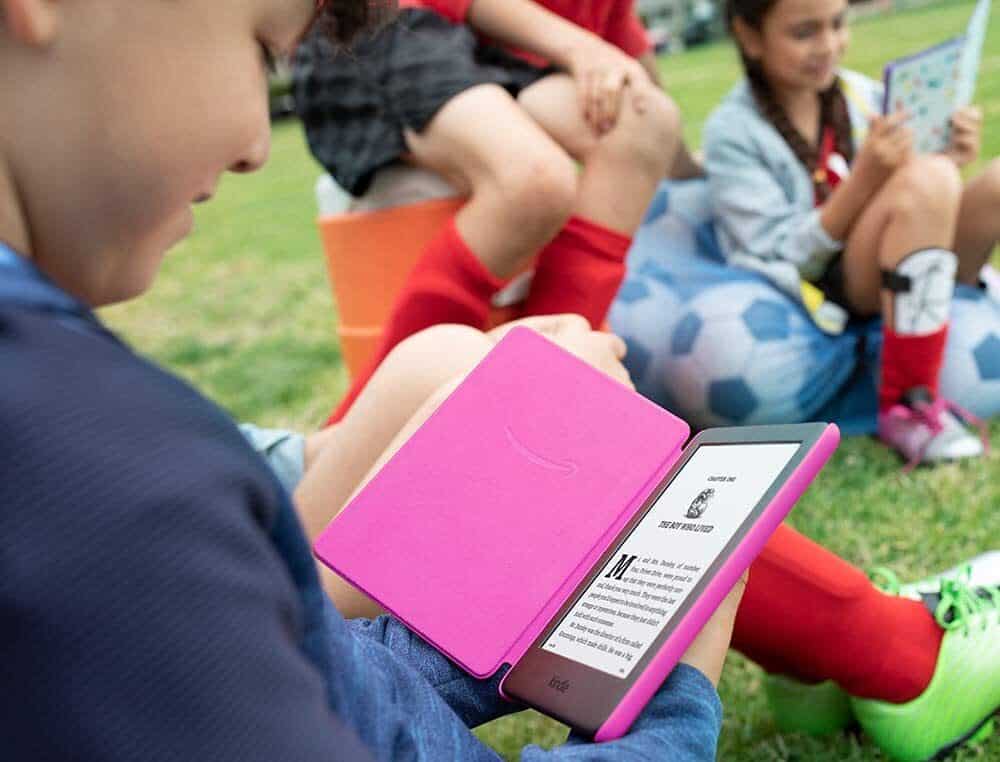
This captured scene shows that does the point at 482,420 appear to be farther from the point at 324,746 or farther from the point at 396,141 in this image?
the point at 396,141

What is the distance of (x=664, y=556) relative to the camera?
650 mm

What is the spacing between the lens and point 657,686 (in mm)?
586

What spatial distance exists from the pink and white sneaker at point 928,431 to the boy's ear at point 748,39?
701mm

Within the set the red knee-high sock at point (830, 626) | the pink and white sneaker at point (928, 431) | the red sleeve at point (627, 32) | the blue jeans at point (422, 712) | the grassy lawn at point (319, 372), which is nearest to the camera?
the blue jeans at point (422, 712)

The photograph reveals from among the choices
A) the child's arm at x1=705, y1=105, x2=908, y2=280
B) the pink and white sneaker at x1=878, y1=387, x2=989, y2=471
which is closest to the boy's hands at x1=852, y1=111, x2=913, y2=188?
the child's arm at x1=705, y1=105, x2=908, y2=280

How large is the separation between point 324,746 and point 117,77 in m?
0.28

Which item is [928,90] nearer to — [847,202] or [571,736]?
[847,202]

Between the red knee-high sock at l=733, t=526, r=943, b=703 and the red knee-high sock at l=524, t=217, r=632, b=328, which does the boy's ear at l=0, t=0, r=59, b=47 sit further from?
the red knee-high sock at l=524, t=217, r=632, b=328

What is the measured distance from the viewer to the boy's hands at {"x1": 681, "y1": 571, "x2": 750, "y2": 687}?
62 centimetres

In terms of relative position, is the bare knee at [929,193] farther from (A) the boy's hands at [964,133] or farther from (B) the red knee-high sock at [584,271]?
(B) the red knee-high sock at [584,271]

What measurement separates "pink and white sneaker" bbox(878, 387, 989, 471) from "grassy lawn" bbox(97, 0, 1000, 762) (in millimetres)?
26

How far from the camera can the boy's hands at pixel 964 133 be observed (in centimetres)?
175

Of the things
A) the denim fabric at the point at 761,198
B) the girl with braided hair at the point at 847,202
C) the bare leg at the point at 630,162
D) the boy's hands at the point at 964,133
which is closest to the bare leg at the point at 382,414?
the bare leg at the point at 630,162

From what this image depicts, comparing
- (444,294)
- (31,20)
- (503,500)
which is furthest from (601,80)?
(31,20)
